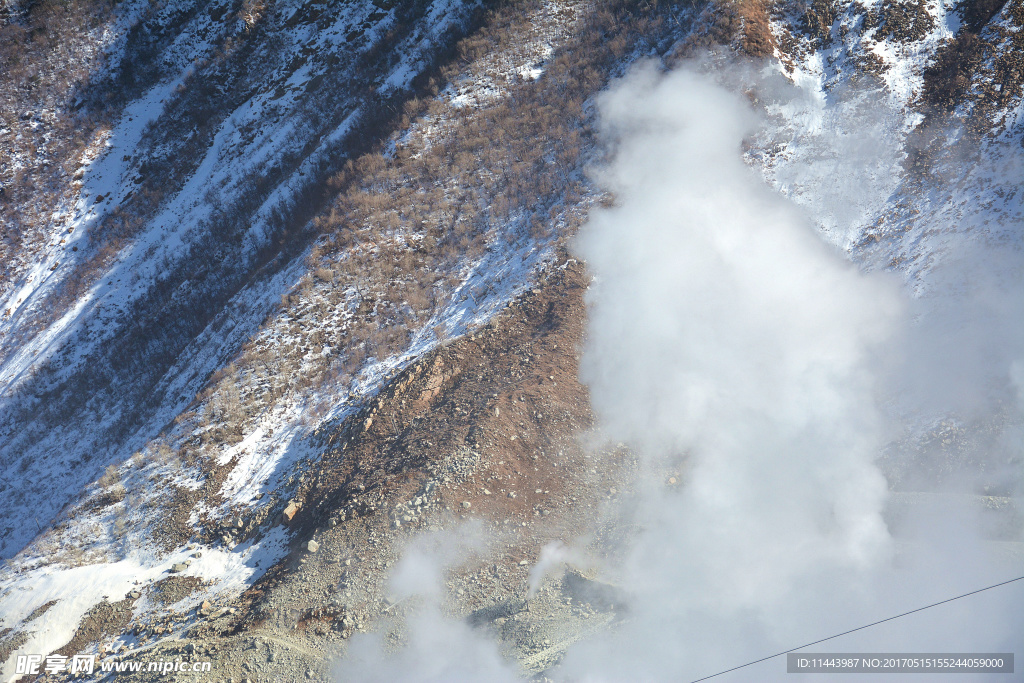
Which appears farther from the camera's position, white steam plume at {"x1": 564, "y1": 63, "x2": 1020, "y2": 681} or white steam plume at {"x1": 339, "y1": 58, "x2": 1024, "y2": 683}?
white steam plume at {"x1": 564, "y1": 63, "x2": 1020, "y2": 681}

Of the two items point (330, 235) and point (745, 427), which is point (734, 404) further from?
point (330, 235)

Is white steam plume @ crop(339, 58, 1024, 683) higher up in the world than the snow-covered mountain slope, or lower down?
lower down

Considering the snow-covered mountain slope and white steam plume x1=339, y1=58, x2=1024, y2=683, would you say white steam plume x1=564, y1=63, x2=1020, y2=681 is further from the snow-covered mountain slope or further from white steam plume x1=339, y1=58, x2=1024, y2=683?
the snow-covered mountain slope

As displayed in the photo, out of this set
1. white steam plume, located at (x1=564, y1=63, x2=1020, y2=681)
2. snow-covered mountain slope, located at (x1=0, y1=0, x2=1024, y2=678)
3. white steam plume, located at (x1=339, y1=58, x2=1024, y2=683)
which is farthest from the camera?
snow-covered mountain slope, located at (x1=0, y1=0, x2=1024, y2=678)

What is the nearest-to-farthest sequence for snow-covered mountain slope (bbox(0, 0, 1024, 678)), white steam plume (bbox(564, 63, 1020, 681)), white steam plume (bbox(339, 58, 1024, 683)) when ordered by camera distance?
1. white steam plume (bbox(339, 58, 1024, 683))
2. white steam plume (bbox(564, 63, 1020, 681))
3. snow-covered mountain slope (bbox(0, 0, 1024, 678))

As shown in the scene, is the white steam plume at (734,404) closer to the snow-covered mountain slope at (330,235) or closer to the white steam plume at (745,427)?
the white steam plume at (745,427)

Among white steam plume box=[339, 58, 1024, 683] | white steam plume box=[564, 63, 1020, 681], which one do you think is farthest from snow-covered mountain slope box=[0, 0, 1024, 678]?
white steam plume box=[564, 63, 1020, 681]

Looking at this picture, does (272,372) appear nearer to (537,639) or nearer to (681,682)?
(537,639)

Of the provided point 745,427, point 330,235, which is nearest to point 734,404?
point 745,427

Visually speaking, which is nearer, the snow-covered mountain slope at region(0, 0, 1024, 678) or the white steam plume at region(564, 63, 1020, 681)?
the white steam plume at region(564, 63, 1020, 681)

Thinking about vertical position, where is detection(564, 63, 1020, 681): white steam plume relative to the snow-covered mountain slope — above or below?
below
